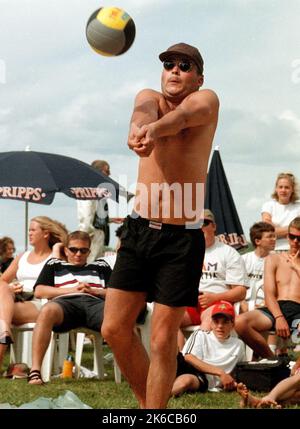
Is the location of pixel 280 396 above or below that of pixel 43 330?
below

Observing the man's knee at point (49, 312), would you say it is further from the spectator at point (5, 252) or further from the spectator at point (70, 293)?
the spectator at point (5, 252)

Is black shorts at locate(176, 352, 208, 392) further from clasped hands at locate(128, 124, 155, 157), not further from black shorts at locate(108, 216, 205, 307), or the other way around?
clasped hands at locate(128, 124, 155, 157)

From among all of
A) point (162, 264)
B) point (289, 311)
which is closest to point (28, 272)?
point (289, 311)

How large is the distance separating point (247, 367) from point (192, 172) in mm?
2914

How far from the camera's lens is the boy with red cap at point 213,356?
8.03 metres

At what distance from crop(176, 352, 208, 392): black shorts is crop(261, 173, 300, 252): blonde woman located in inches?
125

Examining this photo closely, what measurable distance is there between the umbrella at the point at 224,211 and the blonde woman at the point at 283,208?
3.37 ft

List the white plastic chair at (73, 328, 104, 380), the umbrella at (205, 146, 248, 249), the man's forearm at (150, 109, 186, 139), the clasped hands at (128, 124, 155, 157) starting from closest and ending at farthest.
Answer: the clasped hands at (128, 124, 155, 157), the man's forearm at (150, 109, 186, 139), the white plastic chair at (73, 328, 104, 380), the umbrella at (205, 146, 248, 249)

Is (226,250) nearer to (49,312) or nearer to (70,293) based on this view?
(70,293)

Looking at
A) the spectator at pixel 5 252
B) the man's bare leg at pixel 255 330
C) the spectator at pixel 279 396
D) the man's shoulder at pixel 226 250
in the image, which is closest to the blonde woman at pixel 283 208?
the man's shoulder at pixel 226 250

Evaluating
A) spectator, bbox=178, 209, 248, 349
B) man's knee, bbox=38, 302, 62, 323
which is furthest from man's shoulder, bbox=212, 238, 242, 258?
man's knee, bbox=38, 302, 62, 323

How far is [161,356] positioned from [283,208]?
227 inches

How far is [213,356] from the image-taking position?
833 cm

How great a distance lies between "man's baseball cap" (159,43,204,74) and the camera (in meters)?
5.80
